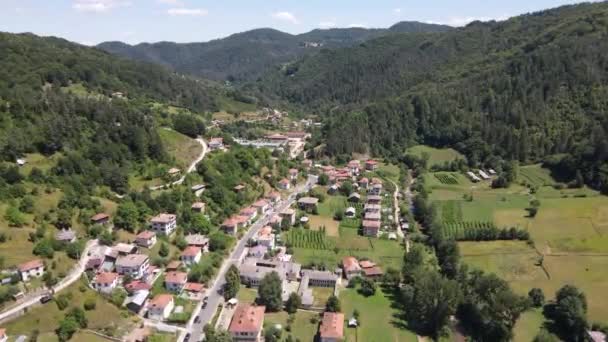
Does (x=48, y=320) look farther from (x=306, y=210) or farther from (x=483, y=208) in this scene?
(x=483, y=208)

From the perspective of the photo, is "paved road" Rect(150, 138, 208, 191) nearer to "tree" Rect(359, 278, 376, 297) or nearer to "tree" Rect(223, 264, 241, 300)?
"tree" Rect(223, 264, 241, 300)

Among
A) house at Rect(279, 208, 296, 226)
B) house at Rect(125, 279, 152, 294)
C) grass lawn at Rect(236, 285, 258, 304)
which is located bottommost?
grass lawn at Rect(236, 285, 258, 304)

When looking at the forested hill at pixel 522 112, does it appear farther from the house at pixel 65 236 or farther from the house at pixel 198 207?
the house at pixel 65 236

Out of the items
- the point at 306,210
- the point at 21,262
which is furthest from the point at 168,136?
the point at 21,262

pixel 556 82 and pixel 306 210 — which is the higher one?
pixel 556 82

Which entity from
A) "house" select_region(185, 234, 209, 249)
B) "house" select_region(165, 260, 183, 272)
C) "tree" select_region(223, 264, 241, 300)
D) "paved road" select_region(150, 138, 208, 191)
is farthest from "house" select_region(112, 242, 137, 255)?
"paved road" select_region(150, 138, 208, 191)

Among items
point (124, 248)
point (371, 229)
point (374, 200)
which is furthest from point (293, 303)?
point (374, 200)

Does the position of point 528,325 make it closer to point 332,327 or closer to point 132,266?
point 332,327
